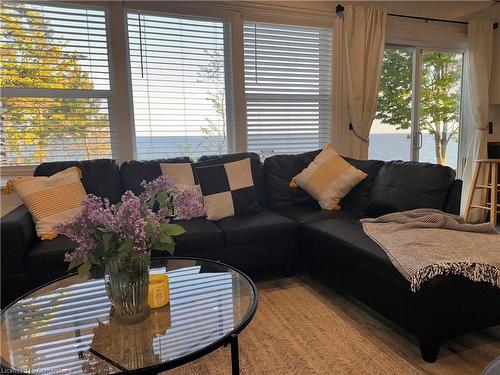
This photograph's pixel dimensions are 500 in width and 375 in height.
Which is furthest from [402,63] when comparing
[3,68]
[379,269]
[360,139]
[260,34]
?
[3,68]

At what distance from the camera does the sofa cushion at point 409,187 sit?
239 centimetres

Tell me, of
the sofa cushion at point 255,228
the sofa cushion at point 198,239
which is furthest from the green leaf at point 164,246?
the sofa cushion at point 255,228

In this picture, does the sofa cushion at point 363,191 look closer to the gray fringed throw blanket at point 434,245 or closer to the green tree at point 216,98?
the gray fringed throw blanket at point 434,245

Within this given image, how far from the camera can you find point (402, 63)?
414 centimetres

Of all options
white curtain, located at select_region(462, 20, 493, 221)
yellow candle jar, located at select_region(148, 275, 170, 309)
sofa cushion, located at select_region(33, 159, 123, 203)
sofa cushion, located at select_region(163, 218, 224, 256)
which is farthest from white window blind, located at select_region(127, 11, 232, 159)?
white curtain, located at select_region(462, 20, 493, 221)

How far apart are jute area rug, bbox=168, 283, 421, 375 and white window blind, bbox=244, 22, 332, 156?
185 centimetres

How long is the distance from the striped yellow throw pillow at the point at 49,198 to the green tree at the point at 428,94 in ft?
10.7

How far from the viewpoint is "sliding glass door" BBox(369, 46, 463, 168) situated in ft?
13.5

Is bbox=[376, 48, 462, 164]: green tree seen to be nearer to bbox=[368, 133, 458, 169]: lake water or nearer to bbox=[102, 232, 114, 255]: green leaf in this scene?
bbox=[368, 133, 458, 169]: lake water

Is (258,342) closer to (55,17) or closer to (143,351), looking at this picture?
(143,351)

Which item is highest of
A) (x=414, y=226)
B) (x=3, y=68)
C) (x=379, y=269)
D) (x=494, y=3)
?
(x=494, y=3)

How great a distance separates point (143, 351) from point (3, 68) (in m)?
2.61

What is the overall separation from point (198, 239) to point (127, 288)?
1074 millimetres

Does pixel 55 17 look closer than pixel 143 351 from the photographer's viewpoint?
No
